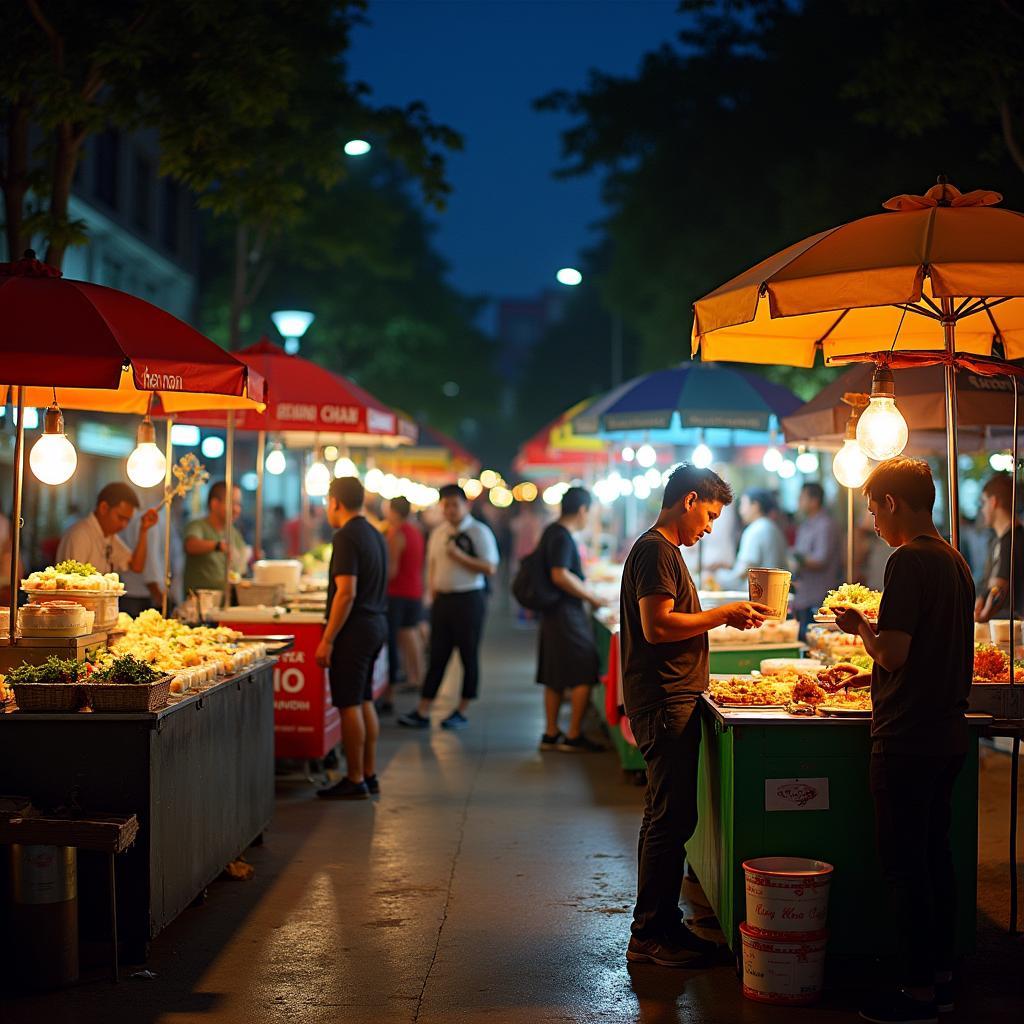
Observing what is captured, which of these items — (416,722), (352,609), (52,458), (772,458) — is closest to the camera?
(52,458)

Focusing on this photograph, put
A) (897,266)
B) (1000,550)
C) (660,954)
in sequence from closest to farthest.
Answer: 1. (897,266)
2. (660,954)
3. (1000,550)

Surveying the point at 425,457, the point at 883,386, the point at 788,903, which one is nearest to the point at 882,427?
the point at 883,386

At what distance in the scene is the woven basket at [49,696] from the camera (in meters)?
6.34

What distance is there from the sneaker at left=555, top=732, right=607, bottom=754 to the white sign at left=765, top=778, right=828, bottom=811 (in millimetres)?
6747

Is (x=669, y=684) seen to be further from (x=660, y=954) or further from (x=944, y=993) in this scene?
(x=944, y=993)

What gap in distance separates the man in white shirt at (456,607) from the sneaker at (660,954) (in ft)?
25.9

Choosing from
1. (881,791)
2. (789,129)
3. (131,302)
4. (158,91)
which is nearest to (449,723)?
(158,91)

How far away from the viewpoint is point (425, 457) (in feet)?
107

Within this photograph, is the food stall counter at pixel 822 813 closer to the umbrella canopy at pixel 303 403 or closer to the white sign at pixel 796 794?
the white sign at pixel 796 794

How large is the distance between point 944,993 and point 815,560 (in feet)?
33.1

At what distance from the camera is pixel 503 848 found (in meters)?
8.96

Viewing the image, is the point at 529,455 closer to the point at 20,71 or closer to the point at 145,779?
the point at 20,71

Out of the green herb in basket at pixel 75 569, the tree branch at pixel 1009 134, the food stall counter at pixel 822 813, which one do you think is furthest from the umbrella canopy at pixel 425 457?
the food stall counter at pixel 822 813

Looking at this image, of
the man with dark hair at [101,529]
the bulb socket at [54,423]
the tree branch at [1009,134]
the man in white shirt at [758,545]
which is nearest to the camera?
the bulb socket at [54,423]
